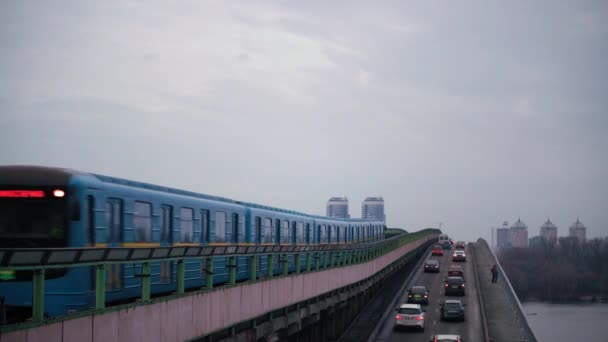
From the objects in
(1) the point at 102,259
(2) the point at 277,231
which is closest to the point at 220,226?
(2) the point at 277,231

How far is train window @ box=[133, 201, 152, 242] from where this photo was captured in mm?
17266

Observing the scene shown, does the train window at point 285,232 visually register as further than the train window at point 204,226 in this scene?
Yes

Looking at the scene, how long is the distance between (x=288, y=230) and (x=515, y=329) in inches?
601

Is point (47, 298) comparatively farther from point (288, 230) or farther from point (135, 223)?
point (288, 230)

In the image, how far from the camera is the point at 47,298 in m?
13.0

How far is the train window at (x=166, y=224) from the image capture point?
1900 cm

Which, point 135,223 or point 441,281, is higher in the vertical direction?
point 135,223

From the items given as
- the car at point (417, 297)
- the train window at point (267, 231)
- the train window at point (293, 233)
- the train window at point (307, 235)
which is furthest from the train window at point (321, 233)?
the car at point (417, 297)

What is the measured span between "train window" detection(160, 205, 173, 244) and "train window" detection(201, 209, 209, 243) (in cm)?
248

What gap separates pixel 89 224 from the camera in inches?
579

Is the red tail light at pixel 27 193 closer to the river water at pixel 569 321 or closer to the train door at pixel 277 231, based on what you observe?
the train door at pixel 277 231

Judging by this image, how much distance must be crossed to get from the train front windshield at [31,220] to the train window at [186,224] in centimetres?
625

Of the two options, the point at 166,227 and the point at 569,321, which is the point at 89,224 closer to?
the point at 166,227

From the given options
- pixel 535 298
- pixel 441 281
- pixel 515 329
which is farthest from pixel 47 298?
pixel 535 298
